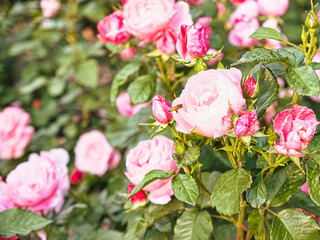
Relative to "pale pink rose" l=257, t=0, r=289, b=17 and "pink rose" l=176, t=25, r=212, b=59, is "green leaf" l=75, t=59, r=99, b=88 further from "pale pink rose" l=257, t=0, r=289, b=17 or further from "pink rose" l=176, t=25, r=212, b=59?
"pink rose" l=176, t=25, r=212, b=59

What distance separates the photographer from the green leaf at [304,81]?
1.82 feet

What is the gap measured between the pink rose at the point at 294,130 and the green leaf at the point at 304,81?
4 centimetres

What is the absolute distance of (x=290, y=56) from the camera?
25.4 inches

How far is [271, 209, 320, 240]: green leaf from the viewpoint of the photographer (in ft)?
1.90

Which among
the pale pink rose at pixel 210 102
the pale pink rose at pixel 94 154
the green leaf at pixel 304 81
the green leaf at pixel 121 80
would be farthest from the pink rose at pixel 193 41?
the pale pink rose at pixel 94 154

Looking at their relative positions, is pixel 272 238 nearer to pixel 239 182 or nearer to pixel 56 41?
pixel 239 182

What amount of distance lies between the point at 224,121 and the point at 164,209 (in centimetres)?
28

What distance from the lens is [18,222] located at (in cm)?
74

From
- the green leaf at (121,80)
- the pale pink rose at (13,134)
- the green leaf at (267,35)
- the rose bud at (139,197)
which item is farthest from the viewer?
the pale pink rose at (13,134)

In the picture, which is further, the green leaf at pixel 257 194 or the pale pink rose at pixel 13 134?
the pale pink rose at pixel 13 134

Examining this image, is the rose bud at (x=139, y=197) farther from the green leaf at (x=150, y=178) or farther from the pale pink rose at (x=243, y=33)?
the pale pink rose at (x=243, y=33)

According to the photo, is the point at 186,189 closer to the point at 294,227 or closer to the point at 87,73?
the point at 294,227

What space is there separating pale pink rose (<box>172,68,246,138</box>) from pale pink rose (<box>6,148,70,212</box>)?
0.46 meters

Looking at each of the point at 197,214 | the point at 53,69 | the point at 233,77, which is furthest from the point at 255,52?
the point at 53,69
